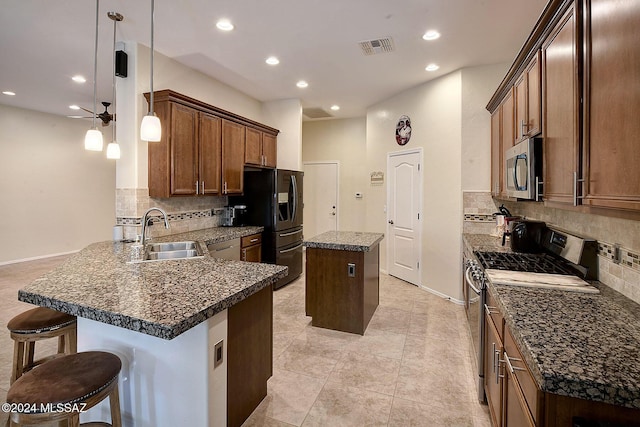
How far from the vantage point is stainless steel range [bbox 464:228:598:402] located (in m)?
1.79

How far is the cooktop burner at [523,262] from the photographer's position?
206cm

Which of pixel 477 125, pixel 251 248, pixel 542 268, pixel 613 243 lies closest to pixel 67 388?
pixel 542 268

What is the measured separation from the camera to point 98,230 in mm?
7230

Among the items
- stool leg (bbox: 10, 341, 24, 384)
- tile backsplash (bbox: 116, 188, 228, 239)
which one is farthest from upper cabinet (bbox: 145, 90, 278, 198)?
stool leg (bbox: 10, 341, 24, 384)

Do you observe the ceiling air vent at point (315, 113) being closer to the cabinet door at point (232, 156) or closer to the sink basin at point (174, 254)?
the cabinet door at point (232, 156)

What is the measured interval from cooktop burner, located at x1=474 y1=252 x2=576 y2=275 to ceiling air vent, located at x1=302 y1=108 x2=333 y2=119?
14.2 feet

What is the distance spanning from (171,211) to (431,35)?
3.44 metres

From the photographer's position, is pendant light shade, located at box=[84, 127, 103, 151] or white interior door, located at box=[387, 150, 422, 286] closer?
pendant light shade, located at box=[84, 127, 103, 151]

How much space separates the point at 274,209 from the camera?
177 inches

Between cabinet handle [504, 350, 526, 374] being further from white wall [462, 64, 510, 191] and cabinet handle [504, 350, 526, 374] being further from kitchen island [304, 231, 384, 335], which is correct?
white wall [462, 64, 510, 191]

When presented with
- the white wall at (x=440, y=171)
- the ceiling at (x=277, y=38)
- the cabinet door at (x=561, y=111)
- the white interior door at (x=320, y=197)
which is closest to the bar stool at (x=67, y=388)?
the cabinet door at (x=561, y=111)

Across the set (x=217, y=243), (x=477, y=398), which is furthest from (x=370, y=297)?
(x=217, y=243)

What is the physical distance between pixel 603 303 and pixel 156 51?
436cm

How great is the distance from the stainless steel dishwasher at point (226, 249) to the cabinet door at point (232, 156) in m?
0.74
